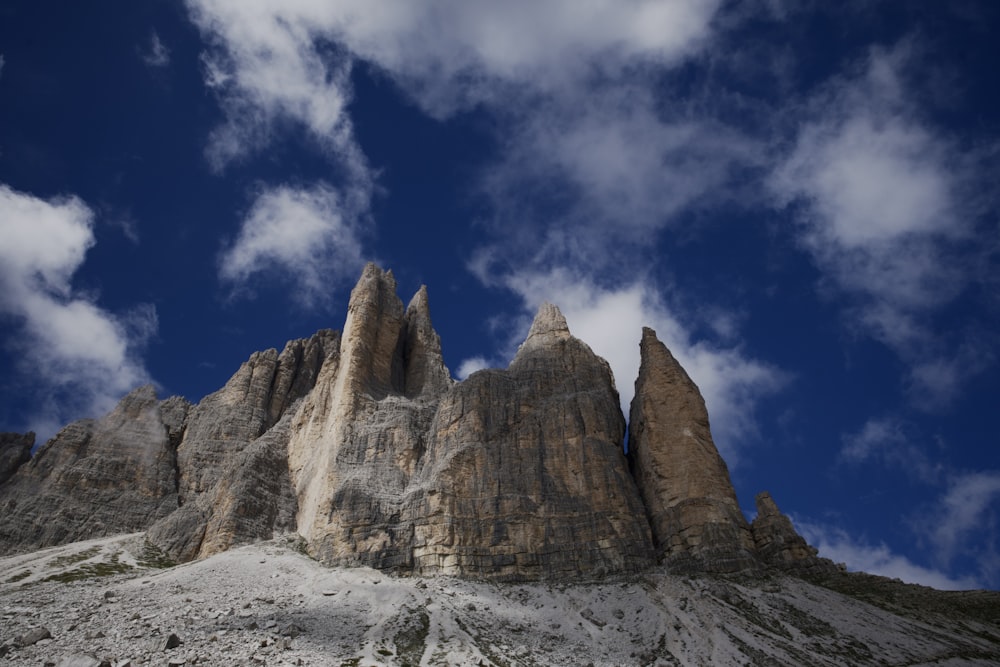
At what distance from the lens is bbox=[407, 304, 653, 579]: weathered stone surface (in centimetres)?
6812

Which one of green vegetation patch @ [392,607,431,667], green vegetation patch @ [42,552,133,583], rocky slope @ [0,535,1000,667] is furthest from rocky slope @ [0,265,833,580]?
green vegetation patch @ [392,607,431,667]

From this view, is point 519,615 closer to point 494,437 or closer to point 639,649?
point 639,649

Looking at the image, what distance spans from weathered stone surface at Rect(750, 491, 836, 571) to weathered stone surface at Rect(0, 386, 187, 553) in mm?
71628

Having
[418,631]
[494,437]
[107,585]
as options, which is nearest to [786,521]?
[494,437]

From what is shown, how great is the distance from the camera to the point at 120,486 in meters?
96.3

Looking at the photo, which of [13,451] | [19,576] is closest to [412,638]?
[19,576]

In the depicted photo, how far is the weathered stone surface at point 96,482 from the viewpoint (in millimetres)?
87812

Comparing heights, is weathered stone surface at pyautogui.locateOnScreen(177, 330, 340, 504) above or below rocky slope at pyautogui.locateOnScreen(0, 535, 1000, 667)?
above

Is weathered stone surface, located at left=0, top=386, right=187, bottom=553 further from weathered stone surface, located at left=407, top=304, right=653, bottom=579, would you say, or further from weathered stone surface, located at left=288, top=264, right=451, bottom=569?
weathered stone surface, located at left=407, top=304, right=653, bottom=579

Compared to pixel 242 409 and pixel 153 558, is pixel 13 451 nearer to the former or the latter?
pixel 242 409

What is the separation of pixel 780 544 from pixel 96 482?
83.0 metres

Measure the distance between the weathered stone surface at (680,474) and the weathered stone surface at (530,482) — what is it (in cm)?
248

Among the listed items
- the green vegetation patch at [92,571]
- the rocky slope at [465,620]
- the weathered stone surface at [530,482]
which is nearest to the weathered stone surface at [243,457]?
the green vegetation patch at [92,571]

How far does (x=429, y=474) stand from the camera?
76375 millimetres
